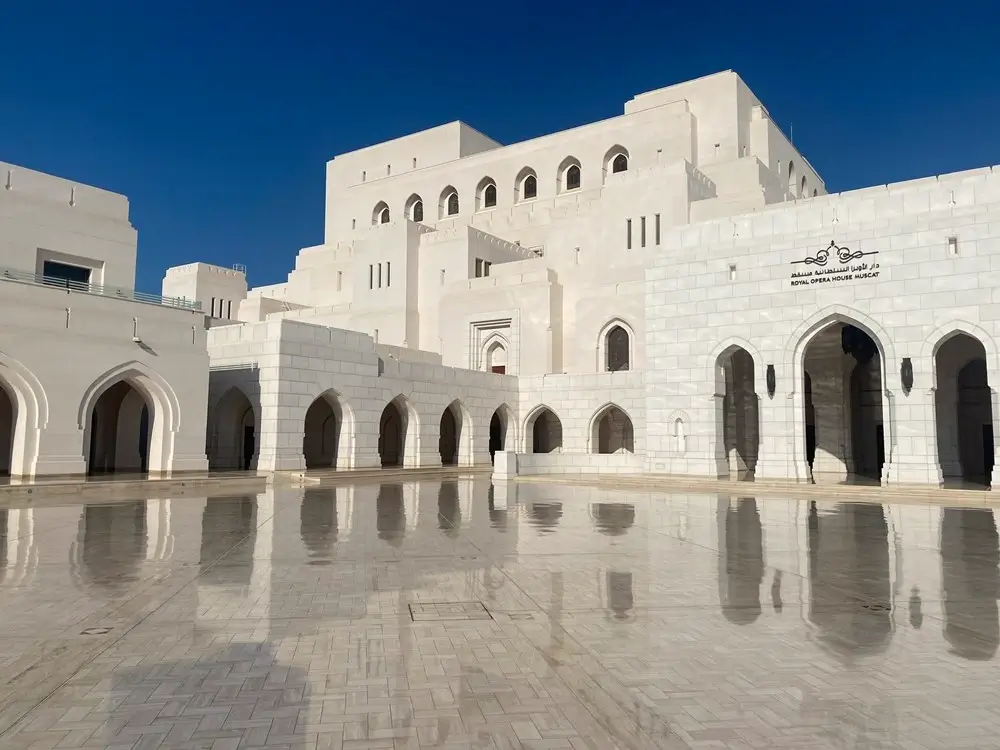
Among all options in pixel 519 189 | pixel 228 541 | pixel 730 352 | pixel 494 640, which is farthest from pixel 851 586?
pixel 519 189

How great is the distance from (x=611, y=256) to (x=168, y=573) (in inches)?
1168

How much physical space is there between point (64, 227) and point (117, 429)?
7168 millimetres

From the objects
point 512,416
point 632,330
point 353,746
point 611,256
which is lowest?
point 353,746

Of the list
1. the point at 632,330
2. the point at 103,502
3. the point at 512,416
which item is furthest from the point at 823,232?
the point at 103,502

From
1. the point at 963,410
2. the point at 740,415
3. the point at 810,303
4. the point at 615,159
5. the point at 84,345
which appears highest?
the point at 615,159

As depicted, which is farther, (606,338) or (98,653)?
(606,338)

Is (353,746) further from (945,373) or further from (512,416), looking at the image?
(512,416)

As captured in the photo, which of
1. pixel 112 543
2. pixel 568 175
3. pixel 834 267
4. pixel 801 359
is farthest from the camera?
pixel 568 175

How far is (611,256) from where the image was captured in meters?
35.3

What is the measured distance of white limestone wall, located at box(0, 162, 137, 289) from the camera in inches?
859

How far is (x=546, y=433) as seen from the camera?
124 ft

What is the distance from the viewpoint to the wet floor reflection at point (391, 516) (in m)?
11.0

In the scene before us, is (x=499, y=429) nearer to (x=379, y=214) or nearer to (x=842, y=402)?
(x=842, y=402)

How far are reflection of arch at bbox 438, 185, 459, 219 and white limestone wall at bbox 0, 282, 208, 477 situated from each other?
31.4 metres
